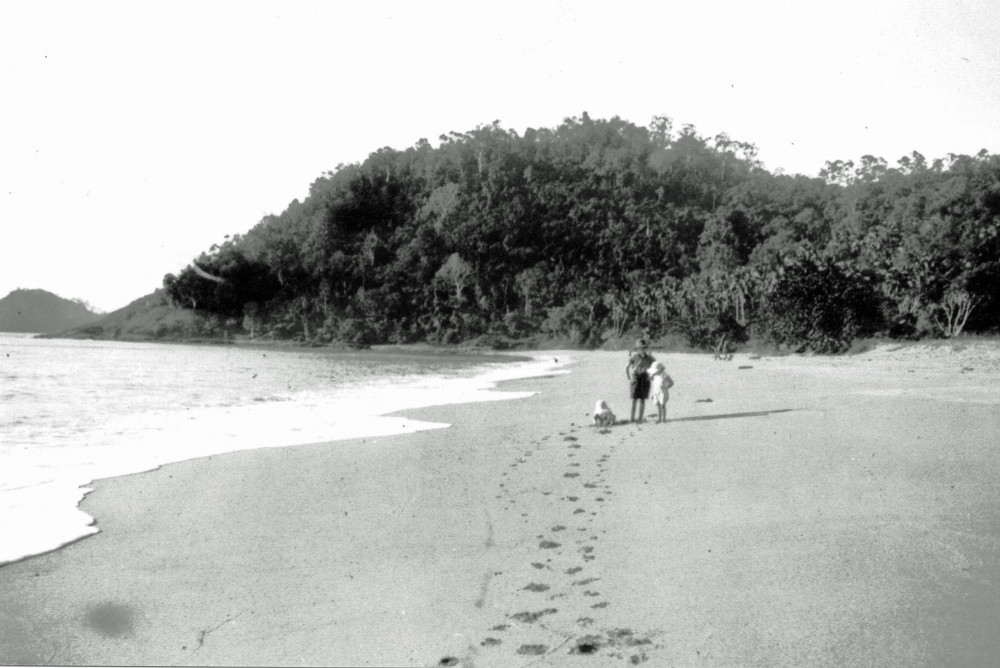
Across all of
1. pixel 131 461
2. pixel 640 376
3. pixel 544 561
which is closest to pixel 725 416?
pixel 640 376

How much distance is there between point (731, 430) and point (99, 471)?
8.25 metres

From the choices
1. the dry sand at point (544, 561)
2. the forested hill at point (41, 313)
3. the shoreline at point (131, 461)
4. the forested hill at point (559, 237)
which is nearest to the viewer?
the dry sand at point (544, 561)

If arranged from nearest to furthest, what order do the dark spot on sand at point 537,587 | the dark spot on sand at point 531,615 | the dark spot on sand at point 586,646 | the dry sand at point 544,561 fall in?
1. the dark spot on sand at point 586,646
2. the dry sand at point 544,561
3. the dark spot on sand at point 531,615
4. the dark spot on sand at point 537,587

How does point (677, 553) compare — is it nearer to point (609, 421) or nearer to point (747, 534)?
point (747, 534)

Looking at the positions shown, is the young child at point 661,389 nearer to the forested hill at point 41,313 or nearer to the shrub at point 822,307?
the shrub at point 822,307

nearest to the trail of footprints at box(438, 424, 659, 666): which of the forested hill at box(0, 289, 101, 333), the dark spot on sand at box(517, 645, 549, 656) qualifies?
the dark spot on sand at box(517, 645, 549, 656)

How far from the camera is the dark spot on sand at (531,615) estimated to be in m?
4.04

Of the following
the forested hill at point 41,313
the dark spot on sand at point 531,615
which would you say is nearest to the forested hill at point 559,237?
the forested hill at point 41,313

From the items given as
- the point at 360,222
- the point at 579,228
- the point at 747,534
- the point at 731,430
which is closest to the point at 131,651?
the point at 747,534

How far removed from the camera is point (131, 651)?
397 centimetres

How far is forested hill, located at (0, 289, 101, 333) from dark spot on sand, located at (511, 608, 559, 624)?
13159 centimetres

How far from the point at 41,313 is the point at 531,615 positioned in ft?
478

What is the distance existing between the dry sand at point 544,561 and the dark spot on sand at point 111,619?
0.06ft

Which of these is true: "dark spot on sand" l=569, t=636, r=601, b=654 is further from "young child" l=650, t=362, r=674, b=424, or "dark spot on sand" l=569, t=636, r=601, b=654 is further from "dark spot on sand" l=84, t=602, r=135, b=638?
"young child" l=650, t=362, r=674, b=424
